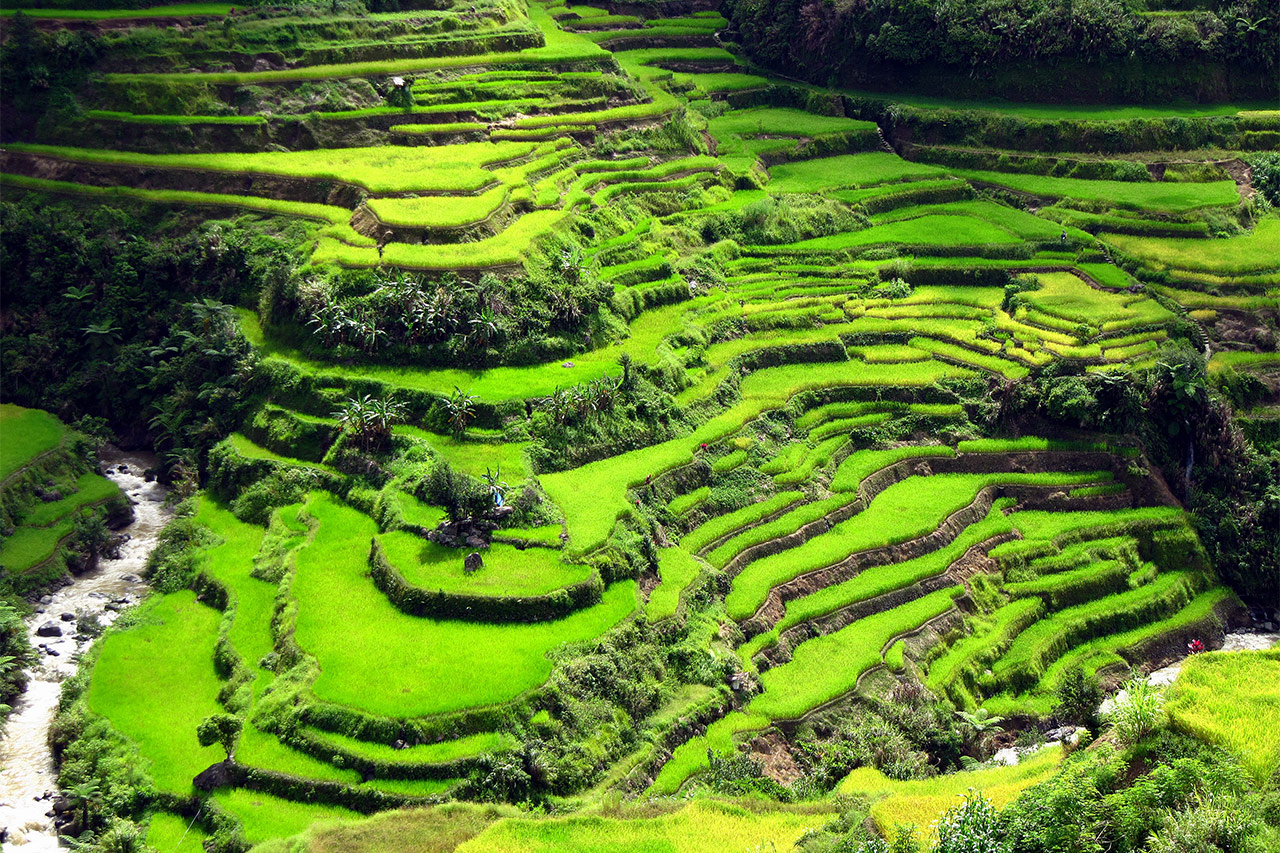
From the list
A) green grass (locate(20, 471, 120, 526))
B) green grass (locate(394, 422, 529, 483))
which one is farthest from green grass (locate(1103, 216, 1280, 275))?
green grass (locate(20, 471, 120, 526))

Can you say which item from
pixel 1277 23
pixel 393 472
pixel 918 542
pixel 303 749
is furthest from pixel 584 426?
pixel 1277 23

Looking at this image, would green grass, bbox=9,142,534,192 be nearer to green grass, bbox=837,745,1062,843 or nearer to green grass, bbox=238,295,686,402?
green grass, bbox=238,295,686,402

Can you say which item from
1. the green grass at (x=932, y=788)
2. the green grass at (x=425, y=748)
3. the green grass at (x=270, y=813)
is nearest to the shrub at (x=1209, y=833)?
the green grass at (x=932, y=788)

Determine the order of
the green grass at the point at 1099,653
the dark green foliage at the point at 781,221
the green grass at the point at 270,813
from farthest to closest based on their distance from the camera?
the dark green foliage at the point at 781,221
the green grass at the point at 1099,653
the green grass at the point at 270,813

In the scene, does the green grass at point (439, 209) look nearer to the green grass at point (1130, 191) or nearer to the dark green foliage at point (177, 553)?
the dark green foliage at point (177, 553)

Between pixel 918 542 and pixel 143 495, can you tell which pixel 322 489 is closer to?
pixel 143 495

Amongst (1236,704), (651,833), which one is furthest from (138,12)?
(1236,704)
